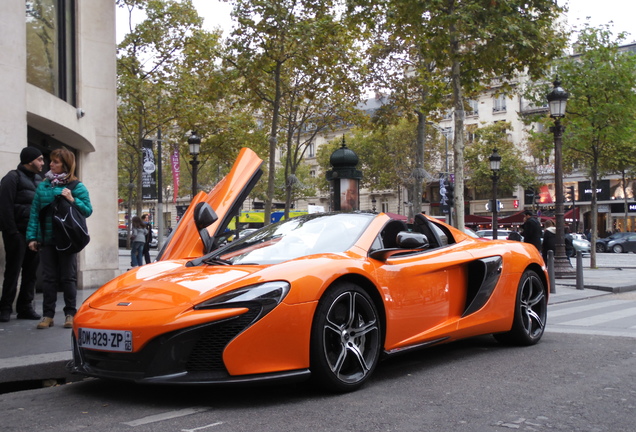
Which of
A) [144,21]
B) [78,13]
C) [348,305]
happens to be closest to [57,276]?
[348,305]

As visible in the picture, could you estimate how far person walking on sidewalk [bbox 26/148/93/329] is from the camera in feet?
20.7

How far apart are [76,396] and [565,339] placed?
4596 millimetres

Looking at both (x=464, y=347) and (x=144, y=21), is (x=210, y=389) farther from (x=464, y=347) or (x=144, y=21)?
(x=144, y=21)

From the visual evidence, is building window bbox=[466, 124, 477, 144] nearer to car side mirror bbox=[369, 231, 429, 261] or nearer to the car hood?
car side mirror bbox=[369, 231, 429, 261]

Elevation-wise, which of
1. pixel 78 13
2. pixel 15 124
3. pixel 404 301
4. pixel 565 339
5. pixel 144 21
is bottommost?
pixel 565 339

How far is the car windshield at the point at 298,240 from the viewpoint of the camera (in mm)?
4594

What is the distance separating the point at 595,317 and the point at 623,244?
35.7 metres

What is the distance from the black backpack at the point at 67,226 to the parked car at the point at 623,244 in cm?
4064

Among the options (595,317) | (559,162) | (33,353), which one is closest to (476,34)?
(559,162)

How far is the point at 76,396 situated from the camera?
4180 millimetres

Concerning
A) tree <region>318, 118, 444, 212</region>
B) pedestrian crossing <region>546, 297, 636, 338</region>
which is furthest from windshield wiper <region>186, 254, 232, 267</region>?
tree <region>318, 118, 444, 212</region>

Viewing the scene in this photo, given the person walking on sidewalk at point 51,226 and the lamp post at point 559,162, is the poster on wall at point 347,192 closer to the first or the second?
the lamp post at point 559,162

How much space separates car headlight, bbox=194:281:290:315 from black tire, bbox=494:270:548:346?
2.86 m

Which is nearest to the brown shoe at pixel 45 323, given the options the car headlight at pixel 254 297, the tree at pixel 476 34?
the car headlight at pixel 254 297
